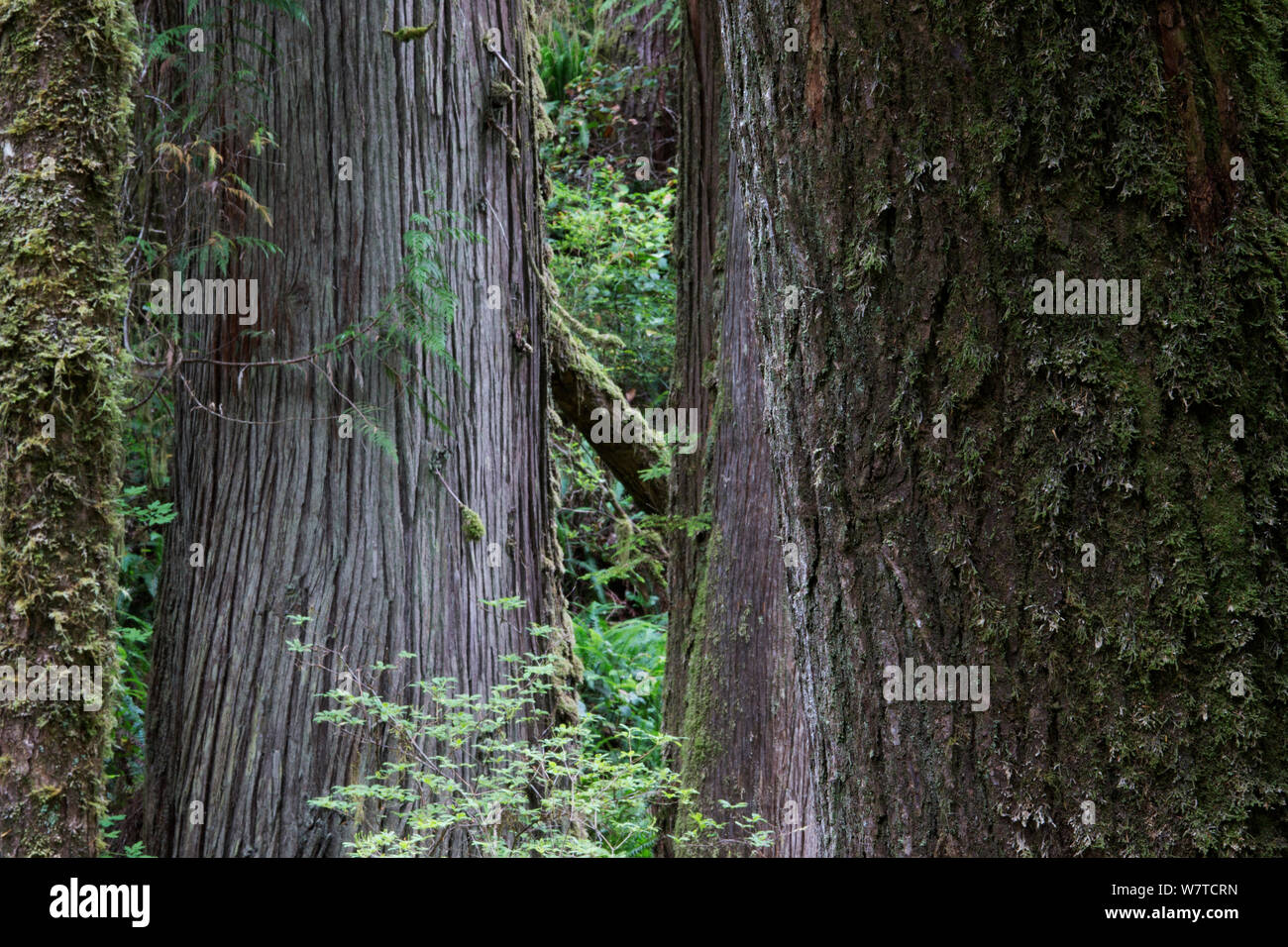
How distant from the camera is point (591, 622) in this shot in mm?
8930

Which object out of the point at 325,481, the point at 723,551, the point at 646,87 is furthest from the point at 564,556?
the point at 646,87

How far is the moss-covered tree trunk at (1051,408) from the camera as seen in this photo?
1.42m

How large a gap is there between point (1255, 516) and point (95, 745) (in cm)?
355

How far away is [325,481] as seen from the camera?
4.44m

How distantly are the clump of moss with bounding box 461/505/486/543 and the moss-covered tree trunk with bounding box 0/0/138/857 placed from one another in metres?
1.40

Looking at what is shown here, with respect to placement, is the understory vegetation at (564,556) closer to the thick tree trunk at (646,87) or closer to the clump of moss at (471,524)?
the thick tree trunk at (646,87)

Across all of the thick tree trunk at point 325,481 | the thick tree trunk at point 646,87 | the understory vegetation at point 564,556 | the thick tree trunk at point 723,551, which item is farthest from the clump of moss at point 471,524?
the thick tree trunk at point 646,87

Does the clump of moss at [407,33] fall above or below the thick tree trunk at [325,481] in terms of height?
above

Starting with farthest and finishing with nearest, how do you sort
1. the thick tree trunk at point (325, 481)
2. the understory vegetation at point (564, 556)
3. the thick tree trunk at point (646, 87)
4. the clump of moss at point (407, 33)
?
the thick tree trunk at point (646, 87)
the clump of moss at point (407, 33)
the thick tree trunk at point (325, 481)
the understory vegetation at point (564, 556)

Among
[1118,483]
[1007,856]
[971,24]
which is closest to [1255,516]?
[1118,483]

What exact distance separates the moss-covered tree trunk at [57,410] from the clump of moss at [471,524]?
1396mm

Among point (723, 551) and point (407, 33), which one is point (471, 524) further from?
point (407, 33)

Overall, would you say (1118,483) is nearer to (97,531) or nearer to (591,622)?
(97,531)

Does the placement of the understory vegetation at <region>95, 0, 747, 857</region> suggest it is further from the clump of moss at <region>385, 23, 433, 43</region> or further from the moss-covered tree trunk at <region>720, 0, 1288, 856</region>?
the moss-covered tree trunk at <region>720, 0, 1288, 856</region>
